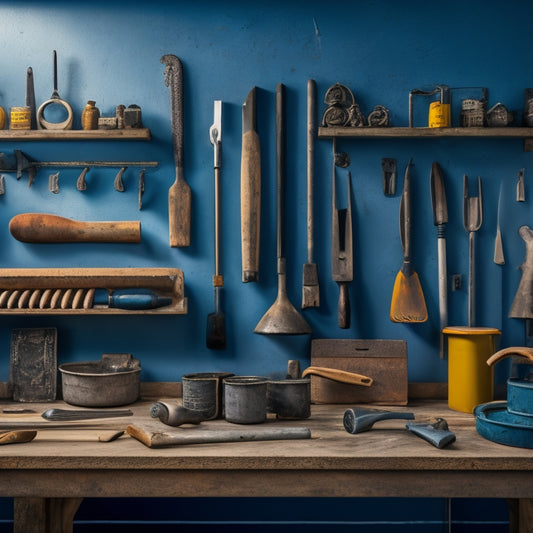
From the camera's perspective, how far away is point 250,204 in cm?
246

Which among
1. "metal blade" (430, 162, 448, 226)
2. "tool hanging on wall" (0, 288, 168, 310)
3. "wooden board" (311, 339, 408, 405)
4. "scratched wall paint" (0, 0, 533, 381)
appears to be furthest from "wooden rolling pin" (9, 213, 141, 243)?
"metal blade" (430, 162, 448, 226)

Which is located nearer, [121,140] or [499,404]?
[499,404]

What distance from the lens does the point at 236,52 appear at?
2.54 meters

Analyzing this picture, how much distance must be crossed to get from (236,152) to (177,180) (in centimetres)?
30

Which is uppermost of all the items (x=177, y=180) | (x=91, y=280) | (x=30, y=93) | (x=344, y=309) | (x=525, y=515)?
(x=30, y=93)

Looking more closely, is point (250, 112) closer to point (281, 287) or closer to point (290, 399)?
point (281, 287)

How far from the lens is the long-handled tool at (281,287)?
2373 millimetres

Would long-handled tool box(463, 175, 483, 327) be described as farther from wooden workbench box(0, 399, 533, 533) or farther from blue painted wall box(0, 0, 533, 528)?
wooden workbench box(0, 399, 533, 533)

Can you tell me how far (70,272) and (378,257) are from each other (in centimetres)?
136

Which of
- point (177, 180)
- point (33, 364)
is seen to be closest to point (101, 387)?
point (33, 364)

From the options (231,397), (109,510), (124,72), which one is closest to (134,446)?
(231,397)

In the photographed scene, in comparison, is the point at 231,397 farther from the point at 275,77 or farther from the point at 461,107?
the point at 461,107

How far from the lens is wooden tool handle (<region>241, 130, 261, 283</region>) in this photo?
245 cm

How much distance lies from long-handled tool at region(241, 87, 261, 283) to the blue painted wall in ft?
0.23
